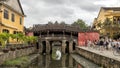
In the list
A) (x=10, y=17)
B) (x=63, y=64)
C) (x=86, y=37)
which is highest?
(x=10, y=17)

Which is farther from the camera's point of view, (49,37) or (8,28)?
(49,37)

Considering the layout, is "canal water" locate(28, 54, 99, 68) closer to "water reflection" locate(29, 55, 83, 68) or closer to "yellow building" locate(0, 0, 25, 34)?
"water reflection" locate(29, 55, 83, 68)

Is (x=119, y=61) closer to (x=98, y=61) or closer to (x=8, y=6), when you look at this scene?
(x=98, y=61)

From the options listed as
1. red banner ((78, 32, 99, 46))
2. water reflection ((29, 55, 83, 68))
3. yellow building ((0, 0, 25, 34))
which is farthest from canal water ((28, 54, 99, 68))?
red banner ((78, 32, 99, 46))

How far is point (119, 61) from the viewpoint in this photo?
18.5 meters

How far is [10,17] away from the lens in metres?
41.8

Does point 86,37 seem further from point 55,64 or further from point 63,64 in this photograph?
point 55,64

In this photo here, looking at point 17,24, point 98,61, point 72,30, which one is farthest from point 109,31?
point 98,61

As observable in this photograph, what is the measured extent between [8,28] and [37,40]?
16632 mm

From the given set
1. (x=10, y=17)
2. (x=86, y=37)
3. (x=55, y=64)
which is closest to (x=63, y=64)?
(x=55, y=64)

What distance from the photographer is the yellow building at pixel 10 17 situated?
37281 mm

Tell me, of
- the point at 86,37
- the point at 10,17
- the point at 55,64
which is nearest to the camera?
the point at 55,64

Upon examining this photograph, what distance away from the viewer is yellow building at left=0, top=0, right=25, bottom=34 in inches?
1468

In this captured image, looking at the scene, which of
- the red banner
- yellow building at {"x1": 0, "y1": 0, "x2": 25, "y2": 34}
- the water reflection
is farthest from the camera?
the red banner
